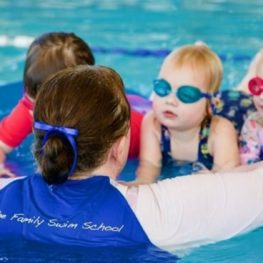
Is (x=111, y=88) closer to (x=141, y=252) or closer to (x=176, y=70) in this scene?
(x=141, y=252)

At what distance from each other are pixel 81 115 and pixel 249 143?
1.22 metres

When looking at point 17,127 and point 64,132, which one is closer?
point 64,132

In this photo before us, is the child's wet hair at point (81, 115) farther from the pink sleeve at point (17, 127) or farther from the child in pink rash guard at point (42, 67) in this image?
the pink sleeve at point (17, 127)

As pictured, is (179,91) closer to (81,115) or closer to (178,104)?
(178,104)

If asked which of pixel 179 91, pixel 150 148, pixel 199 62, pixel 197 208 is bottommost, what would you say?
pixel 150 148

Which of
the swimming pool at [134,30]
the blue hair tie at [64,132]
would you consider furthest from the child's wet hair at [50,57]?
the blue hair tie at [64,132]

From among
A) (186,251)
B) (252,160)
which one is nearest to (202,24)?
(252,160)

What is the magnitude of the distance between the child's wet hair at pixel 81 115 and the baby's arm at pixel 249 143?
1.05m

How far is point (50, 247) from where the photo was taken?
6.40 ft

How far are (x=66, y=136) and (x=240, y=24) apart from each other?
3967 mm

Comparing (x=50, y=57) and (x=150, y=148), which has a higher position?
(x=50, y=57)

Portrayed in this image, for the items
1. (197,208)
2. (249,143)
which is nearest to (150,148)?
(249,143)

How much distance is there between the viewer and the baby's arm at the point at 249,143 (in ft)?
9.11

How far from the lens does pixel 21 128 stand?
2973mm
